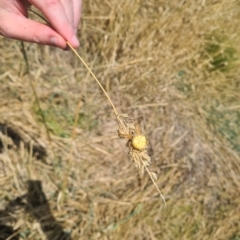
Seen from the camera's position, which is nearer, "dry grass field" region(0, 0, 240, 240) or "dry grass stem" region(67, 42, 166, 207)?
"dry grass stem" region(67, 42, 166, 207)

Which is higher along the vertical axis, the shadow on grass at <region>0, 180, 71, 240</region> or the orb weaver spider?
the orb weaver spider

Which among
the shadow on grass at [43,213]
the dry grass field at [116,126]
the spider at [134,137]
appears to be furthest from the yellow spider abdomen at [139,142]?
the shadow on grass at [43,213]

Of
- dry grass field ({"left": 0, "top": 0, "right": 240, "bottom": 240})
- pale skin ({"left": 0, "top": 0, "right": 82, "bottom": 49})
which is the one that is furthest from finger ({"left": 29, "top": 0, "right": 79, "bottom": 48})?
dry grass field ({"left": 0, "top": 0, "right": 240, "bottom": 240})

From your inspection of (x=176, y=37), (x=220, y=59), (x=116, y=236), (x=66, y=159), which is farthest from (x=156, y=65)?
(x=116, y=236)

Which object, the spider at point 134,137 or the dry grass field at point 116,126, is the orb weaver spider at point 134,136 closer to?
the spider at point 134,137

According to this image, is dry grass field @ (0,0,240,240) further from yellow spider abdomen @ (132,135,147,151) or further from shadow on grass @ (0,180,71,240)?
yellow spider abdomen @ (132,135,147,151)

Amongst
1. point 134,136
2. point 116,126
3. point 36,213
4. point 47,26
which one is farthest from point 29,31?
point 116,126
